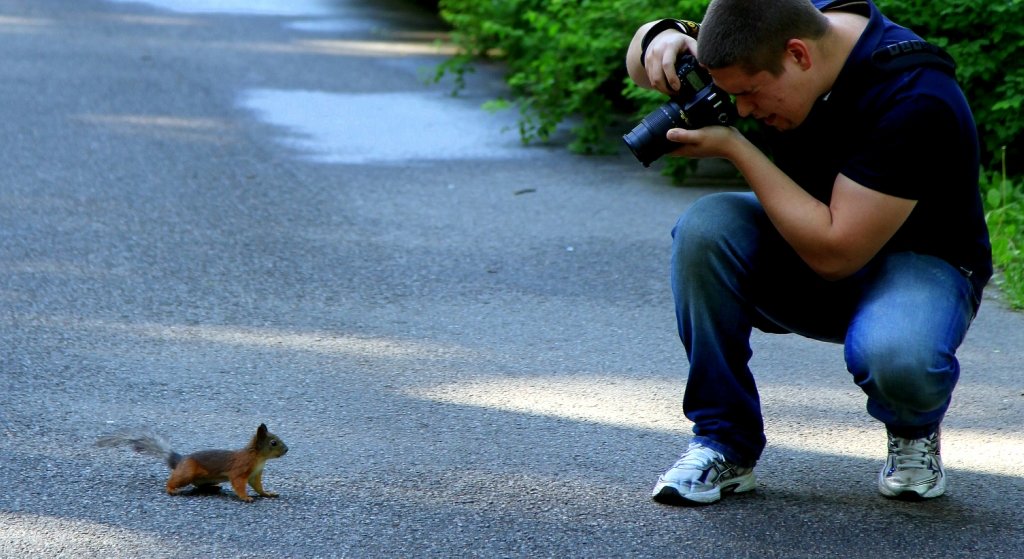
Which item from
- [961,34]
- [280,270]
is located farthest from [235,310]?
[961,34]

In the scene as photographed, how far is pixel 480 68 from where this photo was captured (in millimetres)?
11039

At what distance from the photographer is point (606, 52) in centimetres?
757

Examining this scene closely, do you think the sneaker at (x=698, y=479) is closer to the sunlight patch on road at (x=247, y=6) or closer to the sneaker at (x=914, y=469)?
the sneaker at (x=914, y=469)

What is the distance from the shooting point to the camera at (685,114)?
124 inches

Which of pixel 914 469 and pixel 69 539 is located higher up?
pixel 914 469

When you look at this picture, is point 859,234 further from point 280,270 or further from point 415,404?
point 280,270

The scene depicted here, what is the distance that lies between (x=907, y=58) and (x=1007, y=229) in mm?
3176

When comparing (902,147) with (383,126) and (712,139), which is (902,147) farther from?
(383,126)

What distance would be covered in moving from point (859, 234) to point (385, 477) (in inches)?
55.4

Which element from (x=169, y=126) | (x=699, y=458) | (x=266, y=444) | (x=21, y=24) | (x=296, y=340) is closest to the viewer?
(x=266, y=444)

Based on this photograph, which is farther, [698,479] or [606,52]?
[606,52]

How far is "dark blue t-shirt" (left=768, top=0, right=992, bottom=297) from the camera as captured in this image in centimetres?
298

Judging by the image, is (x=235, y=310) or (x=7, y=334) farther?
(x=235, y=310)

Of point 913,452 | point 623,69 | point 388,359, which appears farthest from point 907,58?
point 623,69
